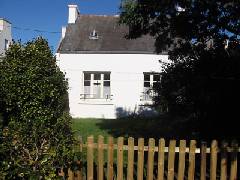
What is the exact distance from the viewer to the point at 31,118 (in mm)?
7043

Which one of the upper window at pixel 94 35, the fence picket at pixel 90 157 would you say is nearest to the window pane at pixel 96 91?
the upper window at pixel 94 35

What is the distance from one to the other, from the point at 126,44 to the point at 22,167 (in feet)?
65.5

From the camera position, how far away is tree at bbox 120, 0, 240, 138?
10578 millimetres

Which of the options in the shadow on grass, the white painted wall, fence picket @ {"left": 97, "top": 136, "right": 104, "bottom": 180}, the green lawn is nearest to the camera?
fence picket @ {"left": 97, "top": 136, "right": 104, "bottom": 180}

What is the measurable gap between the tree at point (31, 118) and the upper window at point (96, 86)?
18449mm

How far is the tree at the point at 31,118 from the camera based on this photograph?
6.90 metres

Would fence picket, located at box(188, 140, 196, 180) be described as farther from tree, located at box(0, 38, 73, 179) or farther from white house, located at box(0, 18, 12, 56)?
white house, located at box(0, 18, 12, 56)

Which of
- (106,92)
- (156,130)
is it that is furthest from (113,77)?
(156,130)

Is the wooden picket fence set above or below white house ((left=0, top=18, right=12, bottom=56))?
below

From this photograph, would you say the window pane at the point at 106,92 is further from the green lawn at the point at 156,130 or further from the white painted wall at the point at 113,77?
the green lawn at the point at 156,130

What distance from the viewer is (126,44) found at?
86.4ft

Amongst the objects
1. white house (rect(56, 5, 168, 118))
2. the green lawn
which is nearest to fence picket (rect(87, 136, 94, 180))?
the green lawn

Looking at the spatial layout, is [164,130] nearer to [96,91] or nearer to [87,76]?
[96,91]

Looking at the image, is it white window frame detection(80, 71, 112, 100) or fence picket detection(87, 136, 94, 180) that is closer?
fence picket detection(87, 136, 94, 180)
